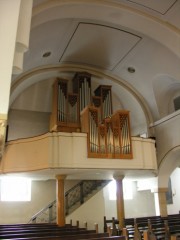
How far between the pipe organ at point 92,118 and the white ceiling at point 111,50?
41.0 inches

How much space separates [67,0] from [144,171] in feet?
22.9

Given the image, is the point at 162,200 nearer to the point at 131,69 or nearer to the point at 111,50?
the point at 131,69

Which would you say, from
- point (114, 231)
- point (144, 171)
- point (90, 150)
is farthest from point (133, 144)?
point (114, 231)

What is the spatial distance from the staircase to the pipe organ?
384 cm

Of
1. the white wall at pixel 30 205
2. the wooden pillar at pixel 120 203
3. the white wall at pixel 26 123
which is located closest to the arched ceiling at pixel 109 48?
the white wall at pixel 26 123

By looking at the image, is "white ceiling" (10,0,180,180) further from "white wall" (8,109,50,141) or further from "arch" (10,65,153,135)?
"white wall" (8,109,50,141)

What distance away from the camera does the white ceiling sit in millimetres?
8594

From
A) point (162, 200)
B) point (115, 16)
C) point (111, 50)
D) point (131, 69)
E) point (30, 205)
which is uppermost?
point (111, 50)

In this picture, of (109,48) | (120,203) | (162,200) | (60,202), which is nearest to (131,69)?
(109,48)

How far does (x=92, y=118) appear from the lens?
1022 cm

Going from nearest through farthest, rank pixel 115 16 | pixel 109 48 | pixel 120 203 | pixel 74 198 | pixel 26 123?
pixel 115 16 < pixel 120 203 < pixel 109 48 < pixel 26 123 < pixel 74 198

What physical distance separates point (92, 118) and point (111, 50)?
3.53m

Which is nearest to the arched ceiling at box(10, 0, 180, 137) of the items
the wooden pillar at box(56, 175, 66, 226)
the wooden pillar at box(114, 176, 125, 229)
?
the wooden pillar at box(114, 176, 125, 229)

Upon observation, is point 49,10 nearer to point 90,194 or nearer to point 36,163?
point 36,163
